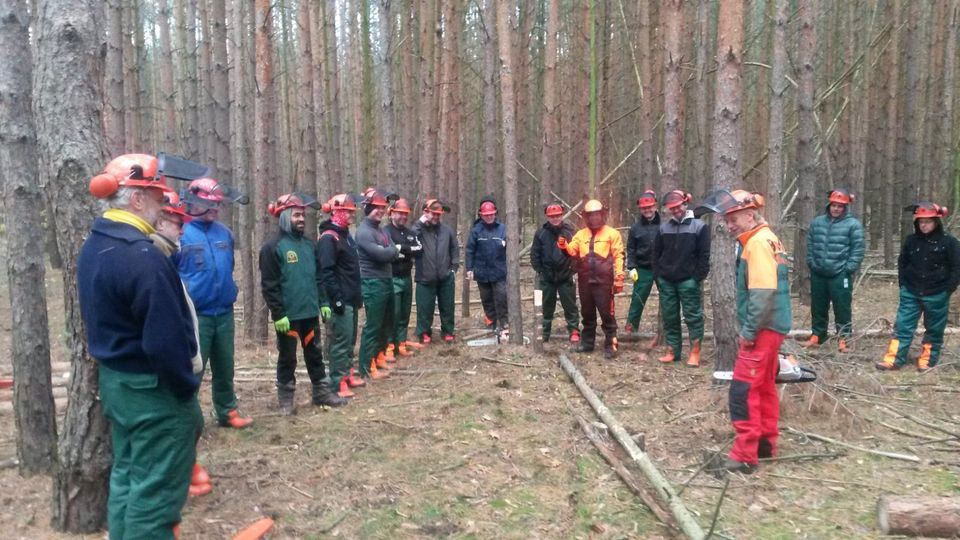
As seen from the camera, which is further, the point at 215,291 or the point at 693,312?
the point at 693,312

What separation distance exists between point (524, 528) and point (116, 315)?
2597 millimetres

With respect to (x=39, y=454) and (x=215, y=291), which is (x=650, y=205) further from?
(x=39, y=454)

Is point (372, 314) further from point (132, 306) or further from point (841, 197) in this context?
point (841, 197)

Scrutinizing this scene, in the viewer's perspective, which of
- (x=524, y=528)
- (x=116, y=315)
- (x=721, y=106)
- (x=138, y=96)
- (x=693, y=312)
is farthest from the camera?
(x=138, y=96)

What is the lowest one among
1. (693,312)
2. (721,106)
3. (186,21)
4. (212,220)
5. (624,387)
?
(624,387)

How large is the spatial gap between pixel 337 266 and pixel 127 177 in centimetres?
356

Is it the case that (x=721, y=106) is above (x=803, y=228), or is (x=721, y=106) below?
above

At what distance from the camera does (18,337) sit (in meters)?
4.65

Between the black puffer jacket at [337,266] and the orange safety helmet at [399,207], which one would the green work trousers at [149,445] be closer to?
the black puffer jacket at [337,266]

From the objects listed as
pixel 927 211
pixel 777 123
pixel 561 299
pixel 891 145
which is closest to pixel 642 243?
pixel 561 299

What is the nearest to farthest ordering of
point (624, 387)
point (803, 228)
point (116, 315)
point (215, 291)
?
1. point (116, 315)
2. point (215, 291)
3. point (624, 387)
4. point (803, 228)

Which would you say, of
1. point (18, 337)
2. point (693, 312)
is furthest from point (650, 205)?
point (18, 337)

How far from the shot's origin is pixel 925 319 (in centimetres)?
769

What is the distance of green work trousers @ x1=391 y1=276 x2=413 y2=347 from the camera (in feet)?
27.1
